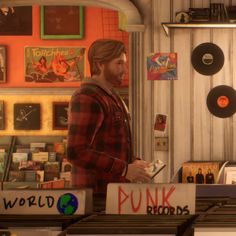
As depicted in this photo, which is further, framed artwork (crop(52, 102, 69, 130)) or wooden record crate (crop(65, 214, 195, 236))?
framed artwork (crop(52, 102, 69, 130))

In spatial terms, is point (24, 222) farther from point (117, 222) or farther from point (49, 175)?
point (49, 175)

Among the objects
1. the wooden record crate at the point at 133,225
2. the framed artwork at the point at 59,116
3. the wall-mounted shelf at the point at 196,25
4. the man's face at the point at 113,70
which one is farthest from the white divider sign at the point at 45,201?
the framed artwork at the point at 59,116

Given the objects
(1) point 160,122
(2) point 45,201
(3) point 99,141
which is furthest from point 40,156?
(2) point 45,201

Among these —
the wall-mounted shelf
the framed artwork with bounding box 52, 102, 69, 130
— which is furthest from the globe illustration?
the framed artwork with bounding box 52, 102, 69, 130

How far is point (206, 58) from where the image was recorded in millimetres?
5695

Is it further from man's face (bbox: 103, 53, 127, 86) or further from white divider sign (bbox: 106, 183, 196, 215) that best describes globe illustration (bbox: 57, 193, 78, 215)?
man's face (bbox: 103, 53, 127, 86)

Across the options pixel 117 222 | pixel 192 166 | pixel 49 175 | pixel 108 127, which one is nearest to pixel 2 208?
pixel 117 222

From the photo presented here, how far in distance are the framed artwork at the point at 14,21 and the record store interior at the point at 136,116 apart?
0.01m

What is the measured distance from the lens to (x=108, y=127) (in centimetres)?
306

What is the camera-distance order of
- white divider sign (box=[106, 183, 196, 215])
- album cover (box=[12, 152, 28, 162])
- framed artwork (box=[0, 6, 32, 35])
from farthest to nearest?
framed artwork (box=[0, 6, 32, 35])
album cover (box=[12, 152, 28, 162])
white divider sign (box=[106, 183, 196, 215])

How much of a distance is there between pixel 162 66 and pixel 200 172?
1042 mm

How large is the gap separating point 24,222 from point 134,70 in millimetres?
4810

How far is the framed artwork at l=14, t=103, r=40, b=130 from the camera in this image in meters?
7.41

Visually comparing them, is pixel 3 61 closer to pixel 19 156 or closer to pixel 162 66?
pixel 19 156
